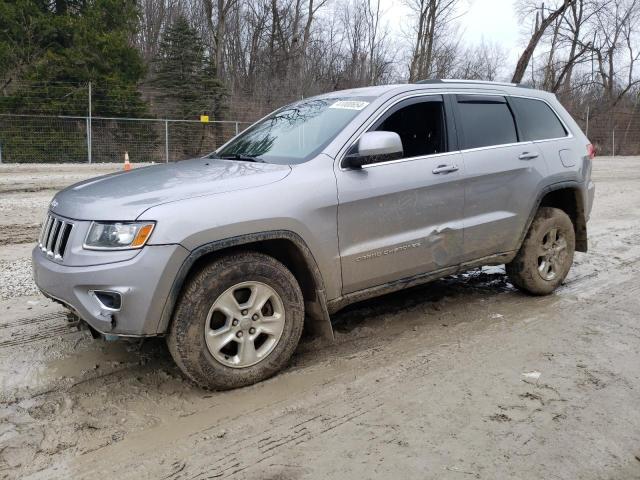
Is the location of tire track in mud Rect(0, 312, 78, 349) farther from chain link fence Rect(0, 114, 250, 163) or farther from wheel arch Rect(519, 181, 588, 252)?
chain link fence Rect(0, 114, 250, 163)

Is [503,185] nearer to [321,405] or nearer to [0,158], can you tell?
[321,405]

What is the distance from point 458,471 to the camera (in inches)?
103

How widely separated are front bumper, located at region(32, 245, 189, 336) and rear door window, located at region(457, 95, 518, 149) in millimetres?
2624

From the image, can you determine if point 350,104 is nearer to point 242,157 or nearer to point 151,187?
point 242,157

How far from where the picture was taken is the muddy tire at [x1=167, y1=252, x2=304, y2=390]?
3.19 metres

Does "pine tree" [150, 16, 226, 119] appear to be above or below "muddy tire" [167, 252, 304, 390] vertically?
above

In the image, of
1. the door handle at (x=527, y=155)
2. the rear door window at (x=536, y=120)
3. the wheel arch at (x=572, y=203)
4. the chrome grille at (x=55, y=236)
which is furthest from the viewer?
the wheel arch at (x=572, y=203)

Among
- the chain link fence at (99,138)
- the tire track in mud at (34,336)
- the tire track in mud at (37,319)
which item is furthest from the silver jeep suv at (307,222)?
the chain link fence at (99,138)

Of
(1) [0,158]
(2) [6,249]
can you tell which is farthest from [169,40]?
(2) [6,249]

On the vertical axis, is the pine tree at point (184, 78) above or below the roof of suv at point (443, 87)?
above

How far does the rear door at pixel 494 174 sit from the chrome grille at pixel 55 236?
113 inches

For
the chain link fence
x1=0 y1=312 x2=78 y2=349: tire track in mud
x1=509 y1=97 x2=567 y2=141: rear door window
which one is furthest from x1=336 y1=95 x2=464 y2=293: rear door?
the chain link fence

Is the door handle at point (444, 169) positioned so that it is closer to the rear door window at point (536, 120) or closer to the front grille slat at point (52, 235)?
the rear door window at point (536, 120)

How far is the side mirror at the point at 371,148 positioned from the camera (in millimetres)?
3693
